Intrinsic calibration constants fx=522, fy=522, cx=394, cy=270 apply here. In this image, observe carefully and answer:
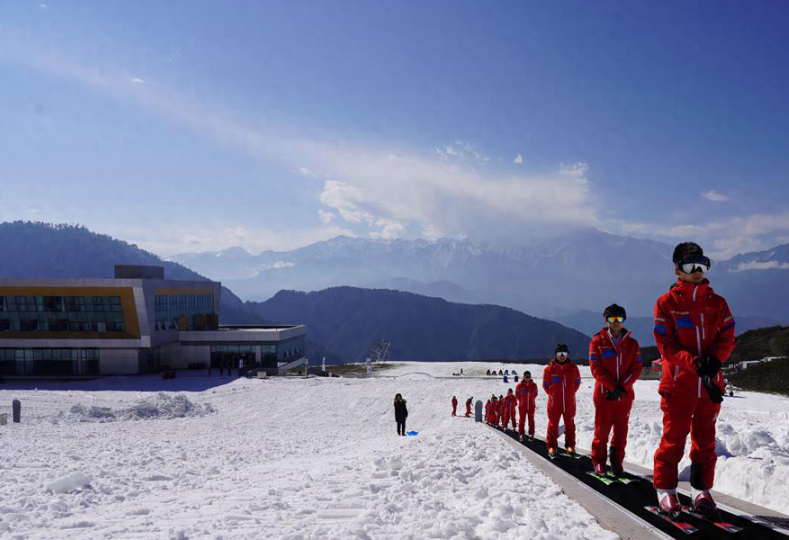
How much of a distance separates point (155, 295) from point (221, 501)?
47544mm

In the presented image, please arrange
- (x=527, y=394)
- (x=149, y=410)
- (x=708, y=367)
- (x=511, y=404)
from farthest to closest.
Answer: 1. (x=149, y=410)
2. (x=511, y=404)
3. (x=527, y=394)
4. (x=708, y=367)

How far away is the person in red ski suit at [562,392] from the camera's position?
9.55 metres

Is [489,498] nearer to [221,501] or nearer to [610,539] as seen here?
[610,539]

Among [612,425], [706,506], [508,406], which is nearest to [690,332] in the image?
[706,506]

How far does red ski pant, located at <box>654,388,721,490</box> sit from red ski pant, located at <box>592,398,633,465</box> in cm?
201

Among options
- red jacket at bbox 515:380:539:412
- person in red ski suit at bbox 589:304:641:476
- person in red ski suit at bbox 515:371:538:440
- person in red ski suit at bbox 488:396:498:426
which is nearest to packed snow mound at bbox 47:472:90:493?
person in red ski suit at bbox 589:304:641:476

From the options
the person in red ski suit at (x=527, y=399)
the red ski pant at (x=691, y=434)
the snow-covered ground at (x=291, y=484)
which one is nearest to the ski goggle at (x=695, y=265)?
the red ski pant at (x=691, y=434)

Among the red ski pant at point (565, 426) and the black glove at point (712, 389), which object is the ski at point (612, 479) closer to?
the red ski pant at point (565, 426)

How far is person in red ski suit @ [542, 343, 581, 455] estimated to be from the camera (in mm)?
9547

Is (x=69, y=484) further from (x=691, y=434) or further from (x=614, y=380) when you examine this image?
(x=691, y=434)

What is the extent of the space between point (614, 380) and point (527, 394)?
21.3 feet

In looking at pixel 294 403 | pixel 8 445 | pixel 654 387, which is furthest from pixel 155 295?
pixel 654 387

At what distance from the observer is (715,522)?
191 inches

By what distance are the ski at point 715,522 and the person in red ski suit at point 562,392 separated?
4.23 m
